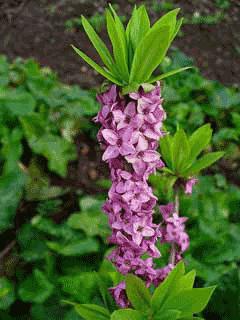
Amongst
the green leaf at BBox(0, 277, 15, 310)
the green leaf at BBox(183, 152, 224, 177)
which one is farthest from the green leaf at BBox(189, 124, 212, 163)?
the green leaf at BBox(0, 277, 15, 310)

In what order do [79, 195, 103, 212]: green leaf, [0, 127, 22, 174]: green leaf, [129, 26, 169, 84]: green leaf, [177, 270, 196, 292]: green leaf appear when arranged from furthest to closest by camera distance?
[0, 127, 22, 174]: green leaf, [79, 195, 103, 212]: green leaf, [177, 270, 196, 292]: green leaf, [129, 26, 169, 84]: green leaf

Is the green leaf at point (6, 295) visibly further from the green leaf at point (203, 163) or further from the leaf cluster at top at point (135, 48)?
the leaf cluster at top at point (135, 48)

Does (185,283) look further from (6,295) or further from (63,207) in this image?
(63,207)

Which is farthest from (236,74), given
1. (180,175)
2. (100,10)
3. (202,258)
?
(180,175)

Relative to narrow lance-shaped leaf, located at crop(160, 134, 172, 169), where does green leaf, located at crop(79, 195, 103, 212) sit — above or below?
below

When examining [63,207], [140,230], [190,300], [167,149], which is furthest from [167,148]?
[63,207]

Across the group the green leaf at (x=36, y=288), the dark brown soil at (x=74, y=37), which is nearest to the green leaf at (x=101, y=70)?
the green leaf at (x=36, y=288)

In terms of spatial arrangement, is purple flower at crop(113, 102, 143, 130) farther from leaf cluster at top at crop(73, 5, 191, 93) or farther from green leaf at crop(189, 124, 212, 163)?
green leaf at crop(189, 124, 212, 163)
